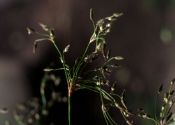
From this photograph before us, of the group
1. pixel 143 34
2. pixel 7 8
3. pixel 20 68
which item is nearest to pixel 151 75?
pixel 143 34

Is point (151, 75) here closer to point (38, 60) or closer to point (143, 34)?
point (143, 34)

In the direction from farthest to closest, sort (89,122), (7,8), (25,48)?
(7,8)
(25,48)
(89,122)

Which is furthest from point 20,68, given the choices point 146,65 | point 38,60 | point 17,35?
point 146,65

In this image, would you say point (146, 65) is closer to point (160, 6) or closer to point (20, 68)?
point (160, 6)

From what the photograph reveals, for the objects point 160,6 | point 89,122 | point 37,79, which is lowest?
point 89,122

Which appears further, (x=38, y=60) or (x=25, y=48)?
(x=25, y=48)

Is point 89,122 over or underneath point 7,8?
underneath

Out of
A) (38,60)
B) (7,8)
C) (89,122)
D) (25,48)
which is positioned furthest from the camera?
(7,8)
